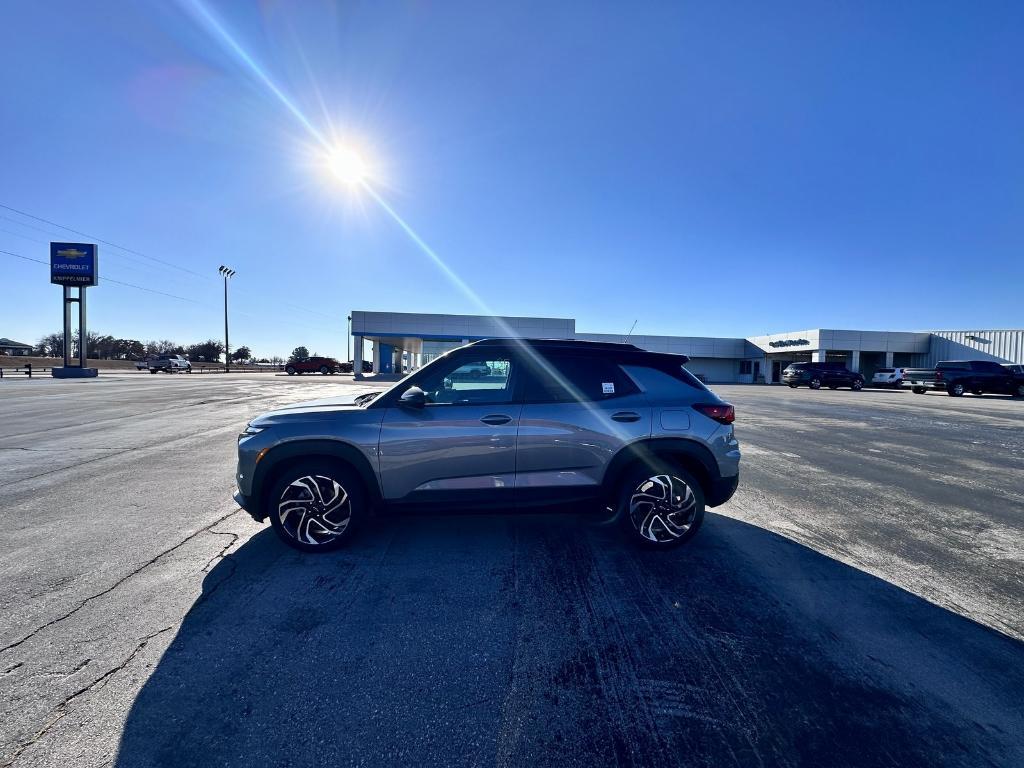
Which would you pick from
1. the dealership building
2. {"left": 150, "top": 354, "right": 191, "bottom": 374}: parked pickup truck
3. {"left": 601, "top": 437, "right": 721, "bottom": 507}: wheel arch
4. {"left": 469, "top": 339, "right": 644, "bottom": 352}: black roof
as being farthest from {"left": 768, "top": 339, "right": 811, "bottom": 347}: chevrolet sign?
{"left": 150, "top": 354, "right": 191, "bottom": 374}: parked pickup truck

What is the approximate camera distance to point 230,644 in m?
2.37

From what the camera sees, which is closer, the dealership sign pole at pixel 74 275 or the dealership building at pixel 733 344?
the dealership sign pole at pixel 74 275

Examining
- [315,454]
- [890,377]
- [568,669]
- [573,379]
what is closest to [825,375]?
[890,377]

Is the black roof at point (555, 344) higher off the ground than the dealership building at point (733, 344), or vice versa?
the dealership building at point (733, 344)

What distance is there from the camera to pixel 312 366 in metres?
44.8

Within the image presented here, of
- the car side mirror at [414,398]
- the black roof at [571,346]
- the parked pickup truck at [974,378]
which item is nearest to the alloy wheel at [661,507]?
the black roof at [571,346]

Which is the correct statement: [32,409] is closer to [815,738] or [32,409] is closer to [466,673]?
[466,673]

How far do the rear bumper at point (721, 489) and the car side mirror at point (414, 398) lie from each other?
2.73 m

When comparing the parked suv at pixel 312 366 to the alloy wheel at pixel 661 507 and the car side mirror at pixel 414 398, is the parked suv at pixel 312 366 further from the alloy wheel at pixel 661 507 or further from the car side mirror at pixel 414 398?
the alloy wheel at pixel 661 507

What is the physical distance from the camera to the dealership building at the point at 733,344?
3659cm

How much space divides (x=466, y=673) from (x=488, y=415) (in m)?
1.84

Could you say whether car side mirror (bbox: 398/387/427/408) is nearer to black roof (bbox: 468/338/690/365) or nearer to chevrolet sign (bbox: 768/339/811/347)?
black roof (bbox: 468/338/690/365)

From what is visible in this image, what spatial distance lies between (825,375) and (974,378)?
8084 millimetres

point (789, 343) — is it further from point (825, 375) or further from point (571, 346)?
point (571, 346)
